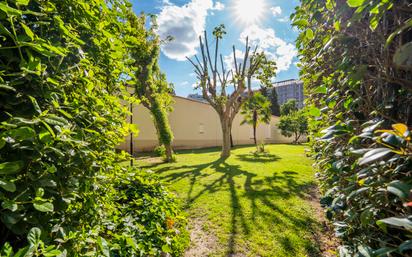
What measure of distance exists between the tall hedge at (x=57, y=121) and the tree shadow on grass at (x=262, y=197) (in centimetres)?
246

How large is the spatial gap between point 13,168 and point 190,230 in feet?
11.3

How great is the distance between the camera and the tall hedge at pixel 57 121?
34.4 inches

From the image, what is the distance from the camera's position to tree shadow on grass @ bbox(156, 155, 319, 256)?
11.3 ft

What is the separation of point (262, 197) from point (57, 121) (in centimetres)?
517

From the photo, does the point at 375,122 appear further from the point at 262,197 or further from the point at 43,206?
the point at 262,197

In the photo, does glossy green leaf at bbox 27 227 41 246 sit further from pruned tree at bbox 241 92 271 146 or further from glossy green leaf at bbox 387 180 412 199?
pruned tree at bbox 241 92 271 146

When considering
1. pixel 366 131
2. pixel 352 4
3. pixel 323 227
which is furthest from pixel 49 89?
pixel 323 227

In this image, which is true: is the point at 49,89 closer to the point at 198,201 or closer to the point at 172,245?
the point at 172,245

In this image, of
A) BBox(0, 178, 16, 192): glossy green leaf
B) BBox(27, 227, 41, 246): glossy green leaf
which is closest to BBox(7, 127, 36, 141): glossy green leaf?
BBox(0, 178, 16, 192): glossy green leaf

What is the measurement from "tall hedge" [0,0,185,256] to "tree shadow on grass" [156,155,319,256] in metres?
2.46

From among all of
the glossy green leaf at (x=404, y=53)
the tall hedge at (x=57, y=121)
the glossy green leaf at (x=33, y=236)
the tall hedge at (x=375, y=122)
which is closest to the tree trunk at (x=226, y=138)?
the tall hedge at (x=57, y=121)

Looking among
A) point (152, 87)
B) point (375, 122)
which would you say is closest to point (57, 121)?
point (375, 122)

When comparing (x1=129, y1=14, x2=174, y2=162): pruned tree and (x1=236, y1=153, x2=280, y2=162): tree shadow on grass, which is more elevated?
(x1=129, y1=14, x2=174, y2=162): pruned tree

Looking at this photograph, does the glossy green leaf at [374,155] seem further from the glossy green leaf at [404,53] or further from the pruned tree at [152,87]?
the pruned tree at [152,87]
